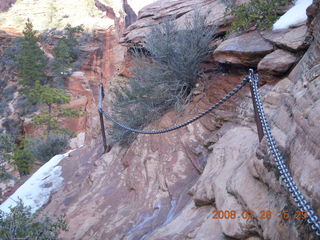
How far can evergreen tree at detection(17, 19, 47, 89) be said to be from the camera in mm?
24375

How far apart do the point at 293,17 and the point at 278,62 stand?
92 centimetres

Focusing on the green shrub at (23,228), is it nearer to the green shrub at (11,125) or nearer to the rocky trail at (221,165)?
the rocky trail at (221,165)

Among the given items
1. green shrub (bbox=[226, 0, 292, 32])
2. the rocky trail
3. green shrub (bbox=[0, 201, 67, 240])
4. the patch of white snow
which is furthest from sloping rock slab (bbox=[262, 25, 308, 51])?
green shrub (bbox=[0, 201, 67, 240])

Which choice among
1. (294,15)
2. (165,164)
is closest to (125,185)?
(165,164)

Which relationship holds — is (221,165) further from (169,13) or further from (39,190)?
(169,13)

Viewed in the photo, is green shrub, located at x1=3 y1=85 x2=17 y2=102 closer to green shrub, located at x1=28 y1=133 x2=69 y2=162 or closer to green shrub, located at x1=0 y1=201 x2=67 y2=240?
green shrub, located at x1=28 y1=133 x2=69 y2=162

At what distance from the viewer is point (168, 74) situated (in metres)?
5.57

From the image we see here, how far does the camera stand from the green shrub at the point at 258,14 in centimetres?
463

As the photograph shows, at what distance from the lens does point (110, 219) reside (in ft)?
13.4

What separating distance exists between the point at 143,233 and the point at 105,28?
2963 centimetres

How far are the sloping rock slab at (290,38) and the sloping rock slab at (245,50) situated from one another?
0.38 feet

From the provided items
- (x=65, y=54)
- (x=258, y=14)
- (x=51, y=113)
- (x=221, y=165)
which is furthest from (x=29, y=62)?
(x=221, y=165)
